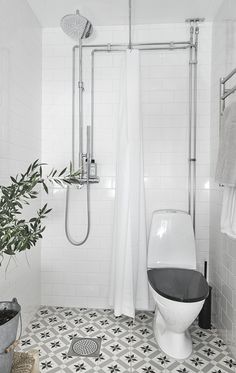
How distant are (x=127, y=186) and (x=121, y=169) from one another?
13 cm

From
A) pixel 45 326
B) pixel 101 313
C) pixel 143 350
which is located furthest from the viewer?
pixel 101 313

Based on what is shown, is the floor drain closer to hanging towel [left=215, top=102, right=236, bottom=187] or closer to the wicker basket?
the wicker basket

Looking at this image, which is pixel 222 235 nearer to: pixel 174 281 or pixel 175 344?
pixel 174 281

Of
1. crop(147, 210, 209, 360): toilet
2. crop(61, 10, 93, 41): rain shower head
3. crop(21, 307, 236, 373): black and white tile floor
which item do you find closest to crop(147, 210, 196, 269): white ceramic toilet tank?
crop(147, 210, 209, 360): toilet

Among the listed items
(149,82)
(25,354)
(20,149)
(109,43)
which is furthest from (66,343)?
(109,43)

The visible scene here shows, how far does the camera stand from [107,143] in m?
2.23

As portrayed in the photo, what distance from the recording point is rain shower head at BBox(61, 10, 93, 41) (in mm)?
1834

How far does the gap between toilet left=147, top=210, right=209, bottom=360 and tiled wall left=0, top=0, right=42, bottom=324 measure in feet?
2.95

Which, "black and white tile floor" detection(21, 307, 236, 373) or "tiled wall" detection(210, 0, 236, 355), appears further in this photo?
"tiled wall" detection(210, 0, 236, 355)

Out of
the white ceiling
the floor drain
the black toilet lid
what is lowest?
the floor drain

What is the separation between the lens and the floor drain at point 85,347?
169 centimetres

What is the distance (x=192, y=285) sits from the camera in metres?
1.73

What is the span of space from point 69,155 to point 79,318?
51.5 inches

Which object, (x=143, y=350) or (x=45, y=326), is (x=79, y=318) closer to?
(x=45, y=326)
